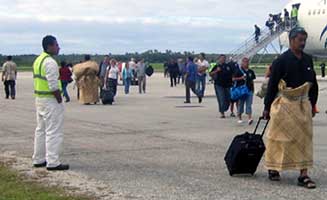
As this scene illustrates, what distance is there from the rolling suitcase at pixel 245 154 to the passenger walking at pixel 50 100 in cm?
239

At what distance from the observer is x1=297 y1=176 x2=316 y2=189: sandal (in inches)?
334

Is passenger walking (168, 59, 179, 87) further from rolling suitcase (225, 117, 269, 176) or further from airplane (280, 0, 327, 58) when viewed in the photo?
rolling suitcase (225, 117, 269, 176)

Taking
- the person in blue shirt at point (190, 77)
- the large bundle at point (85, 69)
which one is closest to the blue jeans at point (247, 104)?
the person in blue shirt at point (190, 77)

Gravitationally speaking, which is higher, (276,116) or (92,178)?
(276,116)

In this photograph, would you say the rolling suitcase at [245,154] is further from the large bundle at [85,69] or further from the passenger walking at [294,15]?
the passenger walking at [294,15]

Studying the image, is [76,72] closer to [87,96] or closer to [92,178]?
[87,96]

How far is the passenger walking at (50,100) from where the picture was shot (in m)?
9.92

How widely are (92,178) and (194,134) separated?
549 centimetres

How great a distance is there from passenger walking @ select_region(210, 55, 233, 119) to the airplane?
86.5ft

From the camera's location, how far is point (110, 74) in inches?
1097

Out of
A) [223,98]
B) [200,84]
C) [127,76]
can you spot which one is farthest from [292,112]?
[127,76]

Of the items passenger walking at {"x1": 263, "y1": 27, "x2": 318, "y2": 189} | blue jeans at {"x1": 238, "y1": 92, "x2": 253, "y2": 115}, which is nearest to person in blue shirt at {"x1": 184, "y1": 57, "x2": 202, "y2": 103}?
blue jeans at {"x1": 238, "y1": 92, "x2": 253, "y2": 115}

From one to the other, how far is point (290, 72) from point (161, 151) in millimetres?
3703

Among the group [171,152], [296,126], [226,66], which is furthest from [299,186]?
[226,66]
